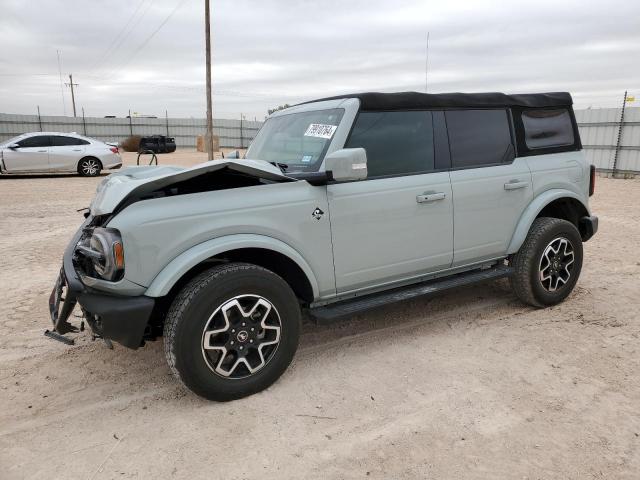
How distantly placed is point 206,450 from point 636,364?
297cm

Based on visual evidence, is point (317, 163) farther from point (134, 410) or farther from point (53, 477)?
point (53, 477)

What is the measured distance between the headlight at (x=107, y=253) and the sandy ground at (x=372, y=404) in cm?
89

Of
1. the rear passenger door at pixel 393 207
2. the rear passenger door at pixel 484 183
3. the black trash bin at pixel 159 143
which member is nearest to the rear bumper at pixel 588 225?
the rear passenger door at pixel 484 183

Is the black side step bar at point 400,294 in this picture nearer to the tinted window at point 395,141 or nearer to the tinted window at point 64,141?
the tinted window at point 395,141

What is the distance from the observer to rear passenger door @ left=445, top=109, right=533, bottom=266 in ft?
13.2

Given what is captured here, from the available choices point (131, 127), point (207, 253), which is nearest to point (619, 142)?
point (207, 253)

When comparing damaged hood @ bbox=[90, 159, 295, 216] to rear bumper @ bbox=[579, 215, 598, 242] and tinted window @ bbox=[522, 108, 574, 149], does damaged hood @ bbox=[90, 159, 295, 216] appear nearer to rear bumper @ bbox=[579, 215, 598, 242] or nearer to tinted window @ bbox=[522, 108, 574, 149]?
tinted window @ bbox=[522, 108, 574, 149]

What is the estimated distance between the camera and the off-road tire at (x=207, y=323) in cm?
Answer: 290

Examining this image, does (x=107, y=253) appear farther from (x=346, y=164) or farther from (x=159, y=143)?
(x=159, y=143)

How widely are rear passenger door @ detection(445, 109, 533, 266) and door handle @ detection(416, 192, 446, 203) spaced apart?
0.51ft

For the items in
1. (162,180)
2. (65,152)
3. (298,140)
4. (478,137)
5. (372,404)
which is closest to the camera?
(162,180)

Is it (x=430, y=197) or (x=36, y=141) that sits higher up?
(x=36, y=141)

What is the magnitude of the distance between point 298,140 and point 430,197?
1104 millimetres

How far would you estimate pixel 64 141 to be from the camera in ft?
53.4
